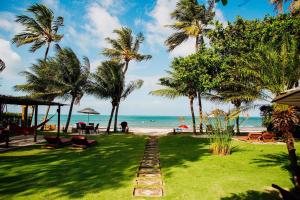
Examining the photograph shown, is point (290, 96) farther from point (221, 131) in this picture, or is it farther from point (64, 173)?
point (221, 131)

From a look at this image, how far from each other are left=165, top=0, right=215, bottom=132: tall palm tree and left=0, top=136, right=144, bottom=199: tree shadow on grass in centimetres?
1460

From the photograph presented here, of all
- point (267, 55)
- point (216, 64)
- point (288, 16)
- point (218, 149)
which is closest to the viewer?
point (267, 55)

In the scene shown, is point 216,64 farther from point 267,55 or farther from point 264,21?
point 267,55

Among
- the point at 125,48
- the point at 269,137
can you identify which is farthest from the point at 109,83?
the point at 269,137

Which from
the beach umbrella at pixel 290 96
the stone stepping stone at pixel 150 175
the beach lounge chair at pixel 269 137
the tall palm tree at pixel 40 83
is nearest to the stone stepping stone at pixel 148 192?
the stone stepping stone at pixel 150 175

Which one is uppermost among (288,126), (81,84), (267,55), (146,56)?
(146,56)

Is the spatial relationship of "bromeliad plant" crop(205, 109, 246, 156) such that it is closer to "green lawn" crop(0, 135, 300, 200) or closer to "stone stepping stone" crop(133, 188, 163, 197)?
"green lawn" crop(0, 135, 300, 200)

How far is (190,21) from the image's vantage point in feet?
76.4

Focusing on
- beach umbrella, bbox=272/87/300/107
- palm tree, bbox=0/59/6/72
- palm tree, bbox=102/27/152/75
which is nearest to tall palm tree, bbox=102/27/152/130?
palm tree, bbox=102/27/152/75

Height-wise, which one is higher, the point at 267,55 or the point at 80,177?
the point at 267,55

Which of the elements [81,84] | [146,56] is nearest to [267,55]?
[146,56]

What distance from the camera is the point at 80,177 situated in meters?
7.02

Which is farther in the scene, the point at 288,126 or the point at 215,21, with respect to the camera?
the point at 215,21

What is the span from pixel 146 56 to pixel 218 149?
56.2ft
